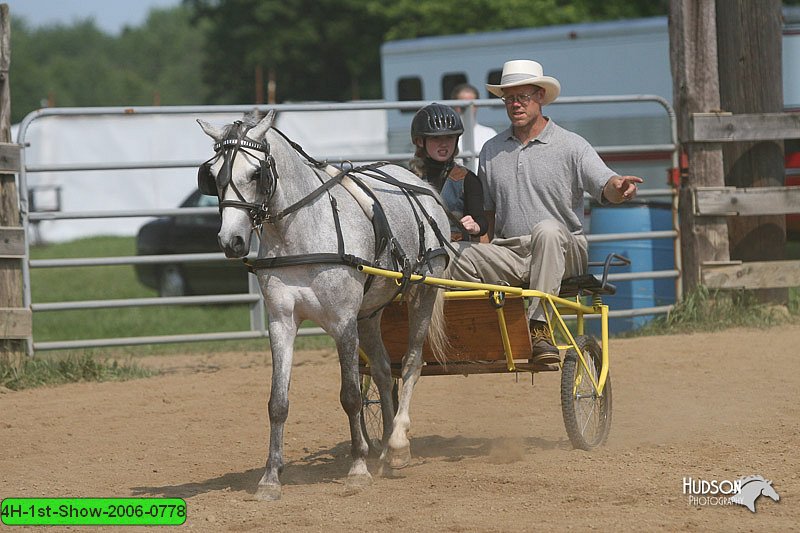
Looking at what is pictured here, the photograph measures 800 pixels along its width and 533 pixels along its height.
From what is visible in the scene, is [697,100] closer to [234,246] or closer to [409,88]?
[234,246]

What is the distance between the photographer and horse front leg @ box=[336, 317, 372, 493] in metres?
5.75

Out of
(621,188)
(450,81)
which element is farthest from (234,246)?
(450,81)

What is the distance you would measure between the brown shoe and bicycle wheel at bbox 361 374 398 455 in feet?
3.13

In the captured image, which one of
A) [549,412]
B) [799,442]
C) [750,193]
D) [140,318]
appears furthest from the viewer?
[140,318]

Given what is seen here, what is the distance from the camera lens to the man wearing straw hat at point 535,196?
645 centimetres

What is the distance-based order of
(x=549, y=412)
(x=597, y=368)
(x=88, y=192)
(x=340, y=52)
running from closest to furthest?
(x=597, y=368) < (x=549, y=412) < (x=88, y=192) < (x=340, y=52)

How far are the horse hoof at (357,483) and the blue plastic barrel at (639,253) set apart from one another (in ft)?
18.4

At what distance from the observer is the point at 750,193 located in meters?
10.4

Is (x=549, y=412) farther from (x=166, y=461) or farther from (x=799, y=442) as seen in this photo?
(x=166, y=461)

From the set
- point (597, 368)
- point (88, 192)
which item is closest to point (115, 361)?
point (597, 368)

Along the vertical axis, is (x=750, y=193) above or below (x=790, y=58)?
below

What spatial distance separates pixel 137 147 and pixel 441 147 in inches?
864

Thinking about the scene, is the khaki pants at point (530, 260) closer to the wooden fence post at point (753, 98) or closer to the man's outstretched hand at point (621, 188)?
the man's outstretched hand at point (621, 188)

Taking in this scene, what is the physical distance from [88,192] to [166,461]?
75.3 ft
